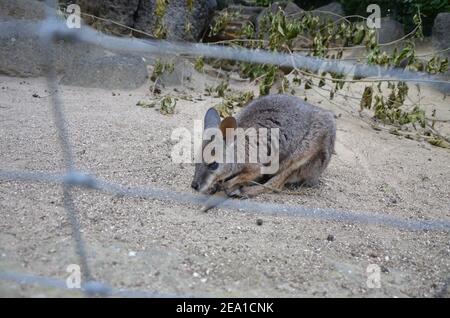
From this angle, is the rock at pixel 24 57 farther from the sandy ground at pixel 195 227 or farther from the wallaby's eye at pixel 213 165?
the wallaby's eye at pixel 213 165

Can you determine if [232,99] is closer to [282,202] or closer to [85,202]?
[282,202]

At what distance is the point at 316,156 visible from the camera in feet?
12.7

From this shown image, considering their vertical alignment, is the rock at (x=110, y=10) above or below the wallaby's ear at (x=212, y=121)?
above

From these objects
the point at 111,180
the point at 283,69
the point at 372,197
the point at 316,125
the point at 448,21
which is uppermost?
the point at 448,21

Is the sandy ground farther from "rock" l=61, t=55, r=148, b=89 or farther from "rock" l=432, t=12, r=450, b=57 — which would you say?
"rock" l=432, t=12, r=450, b=57

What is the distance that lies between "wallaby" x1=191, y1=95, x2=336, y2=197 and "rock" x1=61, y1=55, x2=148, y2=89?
95.3 inches

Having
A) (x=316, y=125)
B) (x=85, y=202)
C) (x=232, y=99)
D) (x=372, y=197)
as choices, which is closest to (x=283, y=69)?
(x=232, y=99)

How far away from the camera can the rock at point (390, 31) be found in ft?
27.6

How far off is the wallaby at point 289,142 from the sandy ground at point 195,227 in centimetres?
17

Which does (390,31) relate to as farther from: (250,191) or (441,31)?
(250,191)

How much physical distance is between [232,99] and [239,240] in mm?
2954

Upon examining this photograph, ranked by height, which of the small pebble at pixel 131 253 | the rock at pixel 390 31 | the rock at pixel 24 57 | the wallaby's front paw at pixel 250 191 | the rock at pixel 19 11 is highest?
the rock at pixel 19 11

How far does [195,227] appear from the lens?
282 centimetres

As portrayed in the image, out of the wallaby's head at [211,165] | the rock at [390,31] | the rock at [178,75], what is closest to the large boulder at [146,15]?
the rock at [178,75]
